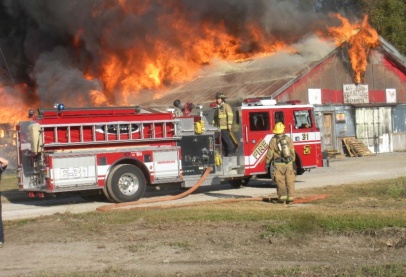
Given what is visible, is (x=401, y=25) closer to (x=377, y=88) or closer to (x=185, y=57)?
(x=377, y=88)

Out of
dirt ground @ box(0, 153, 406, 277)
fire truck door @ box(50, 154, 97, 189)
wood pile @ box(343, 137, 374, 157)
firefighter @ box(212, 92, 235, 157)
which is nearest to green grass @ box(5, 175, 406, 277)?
dirt ground @ box(0, 153, 406, 277)

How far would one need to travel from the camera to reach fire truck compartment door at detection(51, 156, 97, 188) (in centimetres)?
1577

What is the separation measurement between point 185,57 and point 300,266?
24.7 meters

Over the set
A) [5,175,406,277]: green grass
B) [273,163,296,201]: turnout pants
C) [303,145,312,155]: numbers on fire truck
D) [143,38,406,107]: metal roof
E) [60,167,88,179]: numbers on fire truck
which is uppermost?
[143,38,406,107]: metal roof

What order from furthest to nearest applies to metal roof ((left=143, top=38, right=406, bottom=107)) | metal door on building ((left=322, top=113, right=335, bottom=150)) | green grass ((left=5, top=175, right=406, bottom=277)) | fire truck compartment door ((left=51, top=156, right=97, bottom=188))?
1. metal door on building ((left=322, top=113, right=335, bottom=150))
2. metal roof ((left=143, top=38, right=406, bottom=107))
3. fire truck compartment door ((left=51, top=156, right=97, bottom=188))
4. green grass ((left=5, top=175, right=406, bottom=277))

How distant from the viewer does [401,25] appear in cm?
4512

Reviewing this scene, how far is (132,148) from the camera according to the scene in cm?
1681

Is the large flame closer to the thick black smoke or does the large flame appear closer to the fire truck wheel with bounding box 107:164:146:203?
the thick black smoke

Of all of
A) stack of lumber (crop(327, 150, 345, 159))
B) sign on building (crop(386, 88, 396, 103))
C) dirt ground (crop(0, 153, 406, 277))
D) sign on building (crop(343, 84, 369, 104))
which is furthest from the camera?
sign on building (crop(386, 88, 396, 103))

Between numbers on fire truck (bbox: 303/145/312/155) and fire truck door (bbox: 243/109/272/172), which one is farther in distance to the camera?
numbers on fire truck (bbox: 303/145/312/155)

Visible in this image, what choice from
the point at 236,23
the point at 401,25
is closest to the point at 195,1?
the point at 236,23

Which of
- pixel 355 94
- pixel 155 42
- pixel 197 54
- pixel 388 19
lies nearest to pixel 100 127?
pixel 155 42

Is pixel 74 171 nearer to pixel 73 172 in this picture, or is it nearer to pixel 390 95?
pixel 73 172

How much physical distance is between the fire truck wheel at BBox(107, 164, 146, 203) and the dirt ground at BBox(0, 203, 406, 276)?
13.9ft
